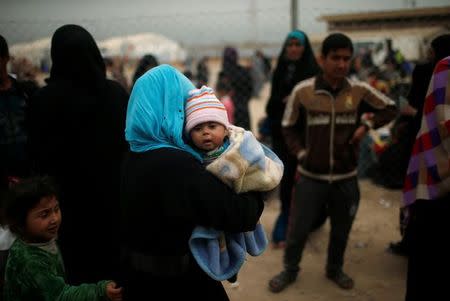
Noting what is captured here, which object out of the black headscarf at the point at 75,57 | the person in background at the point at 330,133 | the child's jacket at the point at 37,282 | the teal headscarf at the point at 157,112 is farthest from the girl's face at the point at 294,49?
the child's jacket at the point at 37,282

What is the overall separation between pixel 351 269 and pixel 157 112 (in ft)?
9.13

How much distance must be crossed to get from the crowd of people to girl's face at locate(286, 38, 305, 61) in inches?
0.5

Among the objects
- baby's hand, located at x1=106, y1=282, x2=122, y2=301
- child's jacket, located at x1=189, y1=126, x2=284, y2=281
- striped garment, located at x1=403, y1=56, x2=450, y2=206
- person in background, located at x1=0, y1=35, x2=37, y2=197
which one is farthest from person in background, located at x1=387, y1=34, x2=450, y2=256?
person in background, located at x1=0, y1=35, x2=37, y2=197

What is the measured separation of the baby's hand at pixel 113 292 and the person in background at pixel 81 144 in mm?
741

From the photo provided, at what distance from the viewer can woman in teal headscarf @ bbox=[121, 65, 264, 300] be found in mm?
1274

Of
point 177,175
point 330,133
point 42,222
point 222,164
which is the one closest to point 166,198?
point 177,175

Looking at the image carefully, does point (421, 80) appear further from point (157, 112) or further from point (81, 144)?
point (81, 144)

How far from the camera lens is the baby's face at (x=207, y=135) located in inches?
55.9

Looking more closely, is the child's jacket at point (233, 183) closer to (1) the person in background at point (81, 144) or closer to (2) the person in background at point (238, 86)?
(1) the person in background at point (81, 144)

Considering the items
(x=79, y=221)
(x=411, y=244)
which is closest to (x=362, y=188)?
(x=411, y=244)

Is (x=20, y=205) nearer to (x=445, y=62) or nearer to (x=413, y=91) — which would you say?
(x=445, y=62)

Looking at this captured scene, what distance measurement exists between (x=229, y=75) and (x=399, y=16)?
10.0ft

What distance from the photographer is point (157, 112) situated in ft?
4.35

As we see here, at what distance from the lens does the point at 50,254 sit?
1.71 m
